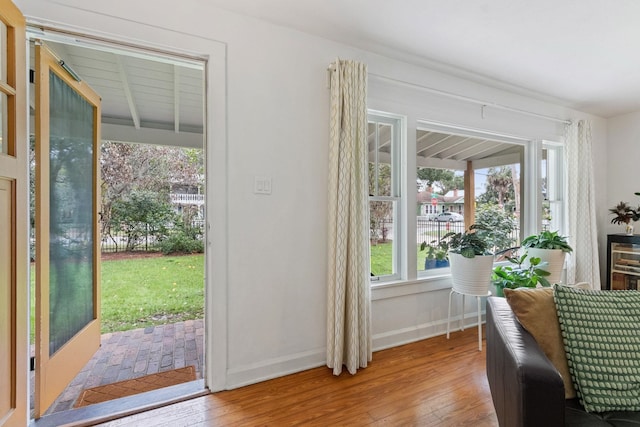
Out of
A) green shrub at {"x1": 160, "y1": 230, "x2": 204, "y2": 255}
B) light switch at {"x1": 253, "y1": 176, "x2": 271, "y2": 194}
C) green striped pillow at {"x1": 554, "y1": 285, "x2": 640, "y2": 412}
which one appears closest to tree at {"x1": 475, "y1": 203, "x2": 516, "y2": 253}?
green striped pillow at {"x1": 554, "y1": 285, "x2": 640, "y2": 412}

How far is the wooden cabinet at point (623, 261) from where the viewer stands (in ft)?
10.6

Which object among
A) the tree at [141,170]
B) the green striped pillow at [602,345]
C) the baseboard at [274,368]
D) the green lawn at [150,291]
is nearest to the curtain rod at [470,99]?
the green striped pillow at [602,345]

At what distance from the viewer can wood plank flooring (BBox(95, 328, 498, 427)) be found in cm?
156

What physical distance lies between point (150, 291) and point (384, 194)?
3.62 metres

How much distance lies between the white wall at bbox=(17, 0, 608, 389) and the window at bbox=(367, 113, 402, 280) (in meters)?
0.29

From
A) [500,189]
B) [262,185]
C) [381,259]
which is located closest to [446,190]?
[500,189]

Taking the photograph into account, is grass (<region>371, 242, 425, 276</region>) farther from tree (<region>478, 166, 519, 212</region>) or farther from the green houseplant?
the green houseplant

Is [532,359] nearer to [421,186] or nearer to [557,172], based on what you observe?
[421,186]

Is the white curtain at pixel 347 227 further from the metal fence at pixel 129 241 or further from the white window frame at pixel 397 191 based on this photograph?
the metal fence at pixel 129 241

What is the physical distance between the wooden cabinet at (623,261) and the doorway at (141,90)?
4.66 meters

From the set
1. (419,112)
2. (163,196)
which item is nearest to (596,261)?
(419,112)

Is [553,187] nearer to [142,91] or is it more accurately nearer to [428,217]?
[428,217]

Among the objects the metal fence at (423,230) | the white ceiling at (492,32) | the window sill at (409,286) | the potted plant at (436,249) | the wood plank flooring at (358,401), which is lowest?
the wood plank flooring at (358,401)

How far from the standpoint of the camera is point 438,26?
6.32 ft
